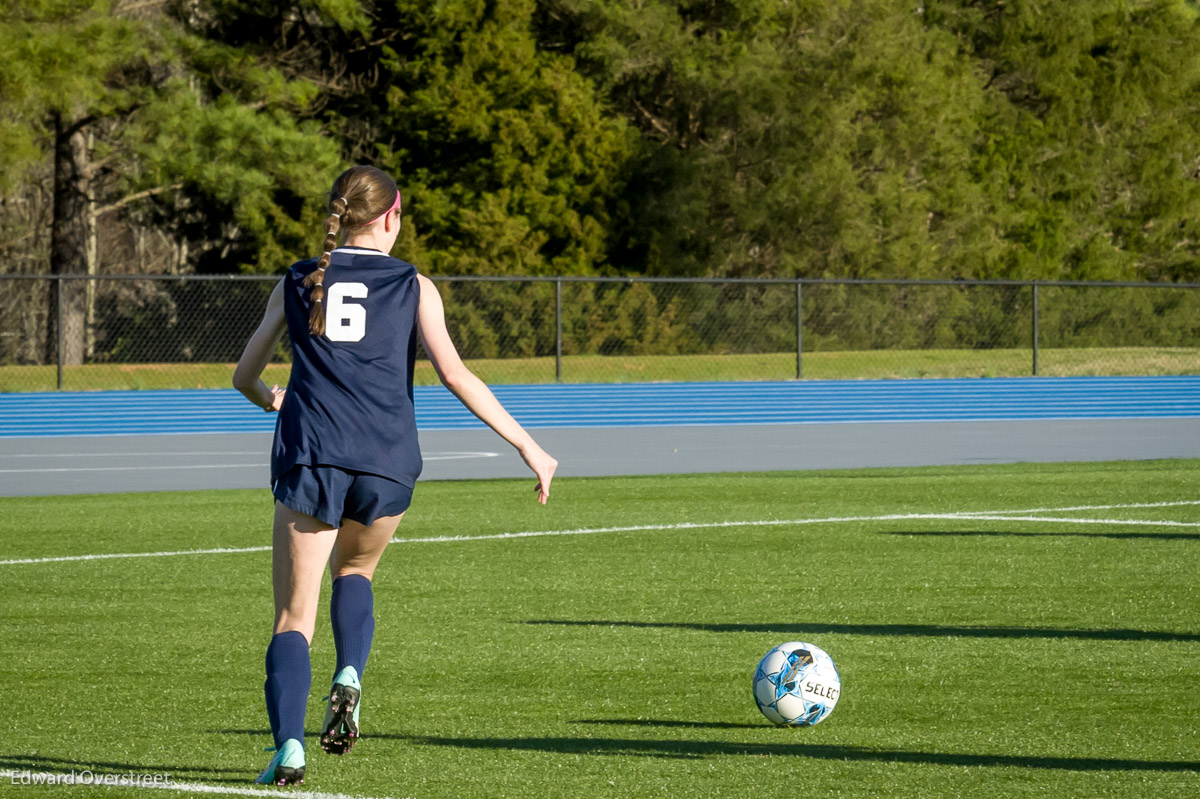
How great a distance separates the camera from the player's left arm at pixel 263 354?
4969 mm

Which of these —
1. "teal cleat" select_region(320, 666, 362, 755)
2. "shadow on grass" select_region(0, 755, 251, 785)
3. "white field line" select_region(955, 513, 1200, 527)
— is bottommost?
"white field line" select_region(955, 513, 1200, 527)

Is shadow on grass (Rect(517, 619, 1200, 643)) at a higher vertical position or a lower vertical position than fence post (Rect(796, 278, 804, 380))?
lower

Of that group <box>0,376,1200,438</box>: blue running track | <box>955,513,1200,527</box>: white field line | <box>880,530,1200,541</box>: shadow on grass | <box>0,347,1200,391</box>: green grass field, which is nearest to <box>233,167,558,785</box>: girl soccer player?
<box>880,530,1200,541</box>: shadow on grass

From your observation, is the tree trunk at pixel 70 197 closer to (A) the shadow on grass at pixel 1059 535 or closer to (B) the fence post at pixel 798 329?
(B) the fence post at pixel 798 329

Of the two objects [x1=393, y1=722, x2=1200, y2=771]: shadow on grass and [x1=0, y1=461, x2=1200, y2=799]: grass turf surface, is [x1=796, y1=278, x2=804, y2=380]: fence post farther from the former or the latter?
[x1=393, y1=722, x2=1200, y2=771]: shadow on grass

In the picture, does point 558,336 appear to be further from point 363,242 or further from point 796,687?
point 363,242

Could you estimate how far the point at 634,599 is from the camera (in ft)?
30.4

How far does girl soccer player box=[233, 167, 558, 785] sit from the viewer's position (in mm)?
4809

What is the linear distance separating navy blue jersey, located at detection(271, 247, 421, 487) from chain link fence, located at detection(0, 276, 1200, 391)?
78.5 ft

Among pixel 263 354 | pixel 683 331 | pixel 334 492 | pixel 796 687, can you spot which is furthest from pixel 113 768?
pixel 683 331

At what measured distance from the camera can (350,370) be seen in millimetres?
4844

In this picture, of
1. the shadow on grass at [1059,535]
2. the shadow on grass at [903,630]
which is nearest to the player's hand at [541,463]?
the shadow on grass at [903,630]

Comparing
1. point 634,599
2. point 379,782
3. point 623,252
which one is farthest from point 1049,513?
point 623,252

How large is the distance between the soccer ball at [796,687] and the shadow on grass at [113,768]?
1.88 m
